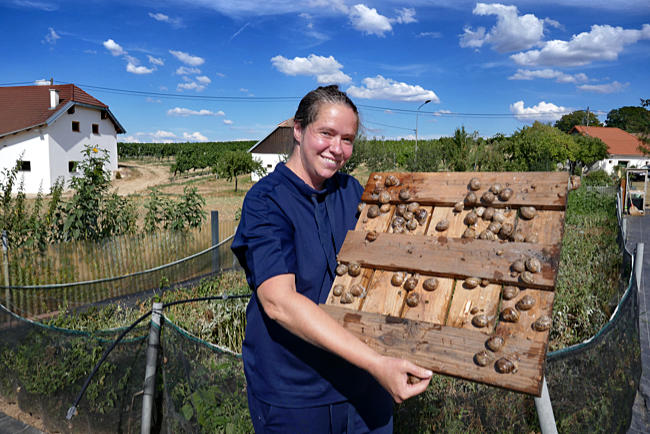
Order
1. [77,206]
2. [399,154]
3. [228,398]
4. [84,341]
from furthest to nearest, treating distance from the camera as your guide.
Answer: [399,154] < [77,206] < [84,341] < [228,398]

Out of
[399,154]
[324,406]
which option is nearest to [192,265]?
[324,406]

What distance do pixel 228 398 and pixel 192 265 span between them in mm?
5143

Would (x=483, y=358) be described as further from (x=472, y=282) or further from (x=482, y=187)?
(x=482, y=187)

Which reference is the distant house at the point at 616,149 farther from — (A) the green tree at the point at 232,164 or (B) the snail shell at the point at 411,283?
(B) the snail shell at the point at 411,283

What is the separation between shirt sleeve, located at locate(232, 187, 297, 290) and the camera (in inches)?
62.4

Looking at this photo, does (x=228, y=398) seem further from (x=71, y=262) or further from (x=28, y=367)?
(x=71, y=262)

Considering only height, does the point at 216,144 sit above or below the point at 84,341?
above

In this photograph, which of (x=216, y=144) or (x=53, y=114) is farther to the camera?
(x=216, y=144)

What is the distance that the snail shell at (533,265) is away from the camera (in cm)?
151

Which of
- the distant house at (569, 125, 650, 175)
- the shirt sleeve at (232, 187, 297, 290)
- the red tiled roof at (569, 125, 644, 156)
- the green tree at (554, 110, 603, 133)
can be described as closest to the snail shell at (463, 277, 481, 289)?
the shirt sleeve at (232, 187, 297, 290)

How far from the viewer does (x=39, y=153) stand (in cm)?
2825

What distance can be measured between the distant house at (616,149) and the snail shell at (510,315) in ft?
203

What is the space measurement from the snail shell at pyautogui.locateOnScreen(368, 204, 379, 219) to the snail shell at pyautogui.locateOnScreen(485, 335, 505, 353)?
81cm

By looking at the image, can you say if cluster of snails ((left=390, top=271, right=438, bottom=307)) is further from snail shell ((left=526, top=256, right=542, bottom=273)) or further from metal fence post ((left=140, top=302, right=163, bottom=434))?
metal fence post ((left=140, top=302, right=163, bottom=434))
